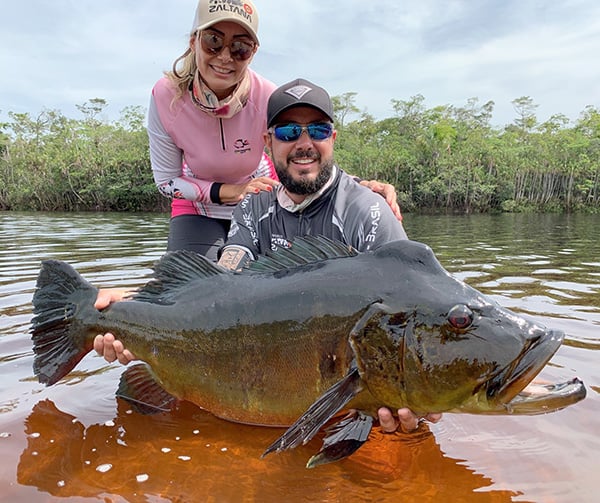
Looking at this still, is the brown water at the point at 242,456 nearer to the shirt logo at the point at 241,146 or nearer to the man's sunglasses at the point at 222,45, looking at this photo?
the shirt logo at the point at 241,146

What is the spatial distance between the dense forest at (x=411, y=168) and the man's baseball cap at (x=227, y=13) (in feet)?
136

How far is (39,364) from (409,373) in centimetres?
213

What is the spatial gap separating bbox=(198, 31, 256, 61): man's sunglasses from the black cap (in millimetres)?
622

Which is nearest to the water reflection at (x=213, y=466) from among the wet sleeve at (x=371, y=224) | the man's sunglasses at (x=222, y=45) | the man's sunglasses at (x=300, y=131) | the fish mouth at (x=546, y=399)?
the fish mouth at (x=546, y=399)

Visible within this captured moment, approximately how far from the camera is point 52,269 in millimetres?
3016

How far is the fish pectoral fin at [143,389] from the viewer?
9.48 feet

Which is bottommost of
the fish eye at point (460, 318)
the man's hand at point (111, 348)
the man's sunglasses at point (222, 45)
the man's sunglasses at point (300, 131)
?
the man's hand at point (111, 348)

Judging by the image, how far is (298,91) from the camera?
3.47m

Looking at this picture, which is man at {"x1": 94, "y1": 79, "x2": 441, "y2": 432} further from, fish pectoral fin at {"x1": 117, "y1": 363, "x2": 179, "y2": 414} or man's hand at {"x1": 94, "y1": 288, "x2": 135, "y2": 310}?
fish pectoral fin at {"x1": 117, "y1": 363, "x2": 179, "y2": 414}

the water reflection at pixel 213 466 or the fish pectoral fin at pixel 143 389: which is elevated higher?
the fish pectoral fin at pixel 143 389

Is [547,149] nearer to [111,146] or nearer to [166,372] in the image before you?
[111,146]

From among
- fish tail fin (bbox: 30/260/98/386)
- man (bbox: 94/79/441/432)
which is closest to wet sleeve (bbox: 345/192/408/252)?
man (bbox: 94/79/441/432)

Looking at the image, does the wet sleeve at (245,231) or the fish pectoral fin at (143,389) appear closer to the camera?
the fish pectoral fin at (143,389)

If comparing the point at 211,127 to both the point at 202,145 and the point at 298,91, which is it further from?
the point at 298,91
